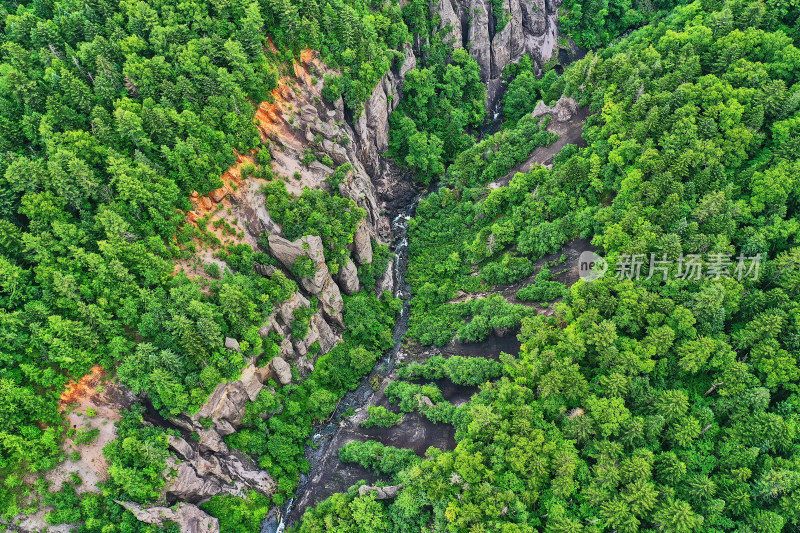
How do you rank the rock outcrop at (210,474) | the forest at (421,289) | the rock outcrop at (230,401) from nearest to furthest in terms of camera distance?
the forest at (421,289)
the rock outcrop at (210,474)
the rock outcrop at (230,401)

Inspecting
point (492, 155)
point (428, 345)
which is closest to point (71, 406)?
point (428, 345)

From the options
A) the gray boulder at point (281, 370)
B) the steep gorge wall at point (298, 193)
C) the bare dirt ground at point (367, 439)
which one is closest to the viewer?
the steep gorge wall at point (298, 193)

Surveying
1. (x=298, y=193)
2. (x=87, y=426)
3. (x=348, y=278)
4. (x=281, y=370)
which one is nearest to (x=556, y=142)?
(x=348, y=278)

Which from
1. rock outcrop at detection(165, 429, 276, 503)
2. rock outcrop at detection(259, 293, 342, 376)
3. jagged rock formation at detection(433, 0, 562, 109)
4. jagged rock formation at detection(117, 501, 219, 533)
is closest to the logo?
rock outcrop at detection(259, 293, 342, 376)

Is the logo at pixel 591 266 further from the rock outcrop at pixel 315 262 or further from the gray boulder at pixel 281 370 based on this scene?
the gray boulder at pixel 281 370

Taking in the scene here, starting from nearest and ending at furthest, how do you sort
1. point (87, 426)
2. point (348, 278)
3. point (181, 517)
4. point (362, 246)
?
1. point (87, 426)
2. point (181, 517)
3. point (348, 278)
4. point (362, 246)

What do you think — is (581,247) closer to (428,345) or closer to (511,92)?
(428,345)

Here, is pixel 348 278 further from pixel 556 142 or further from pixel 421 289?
pixel 556 142

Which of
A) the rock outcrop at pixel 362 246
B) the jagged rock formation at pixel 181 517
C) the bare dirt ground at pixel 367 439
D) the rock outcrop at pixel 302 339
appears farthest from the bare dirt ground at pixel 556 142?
the jagged rock formation at pixel 181 517
